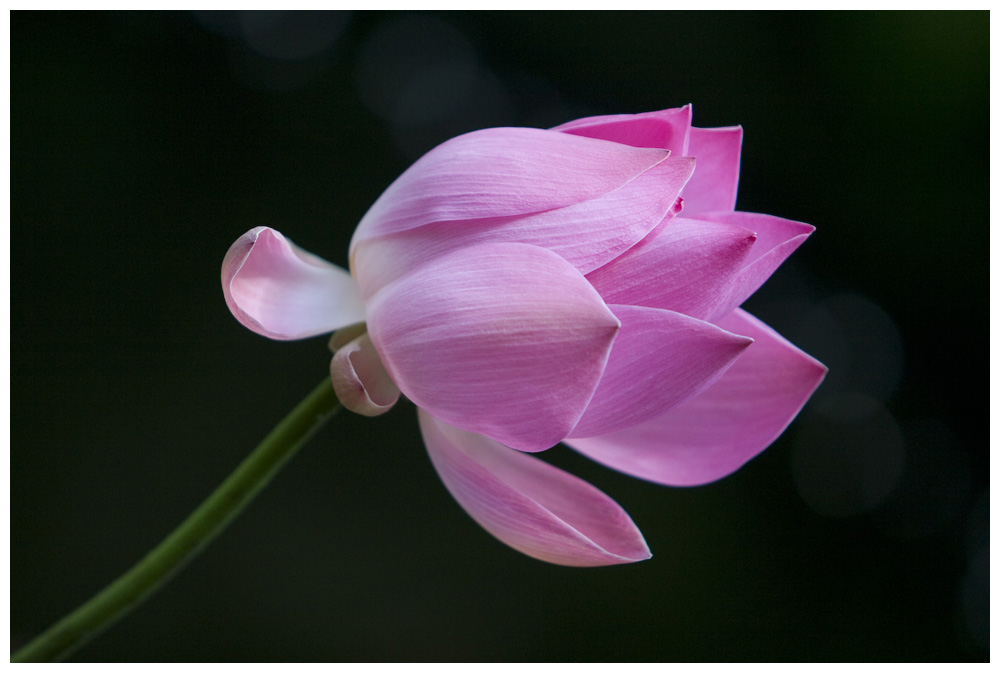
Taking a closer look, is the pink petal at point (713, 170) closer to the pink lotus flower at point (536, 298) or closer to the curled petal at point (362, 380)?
the pink lotus flower at point (536, 298)

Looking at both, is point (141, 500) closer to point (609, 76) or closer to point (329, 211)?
point (329, 211)

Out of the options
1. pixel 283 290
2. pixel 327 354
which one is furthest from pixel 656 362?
pixel 327 354

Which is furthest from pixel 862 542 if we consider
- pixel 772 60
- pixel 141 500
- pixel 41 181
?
pixel 41 181

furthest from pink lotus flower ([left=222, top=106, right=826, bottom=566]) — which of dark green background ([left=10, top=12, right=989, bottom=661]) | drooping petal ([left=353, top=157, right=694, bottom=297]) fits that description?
dark green background ([left=10, top=12, right=989, bottom=661])

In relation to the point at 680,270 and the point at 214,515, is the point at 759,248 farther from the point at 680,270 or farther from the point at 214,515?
the point at 214,515

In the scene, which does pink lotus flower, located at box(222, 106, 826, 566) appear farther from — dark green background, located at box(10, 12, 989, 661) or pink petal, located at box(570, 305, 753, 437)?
dark green background, located at box(10, 12, 989, 661)

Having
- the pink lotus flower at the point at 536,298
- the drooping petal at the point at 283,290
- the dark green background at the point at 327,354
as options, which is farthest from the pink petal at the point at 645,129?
the dark green background at the point at 327,354
